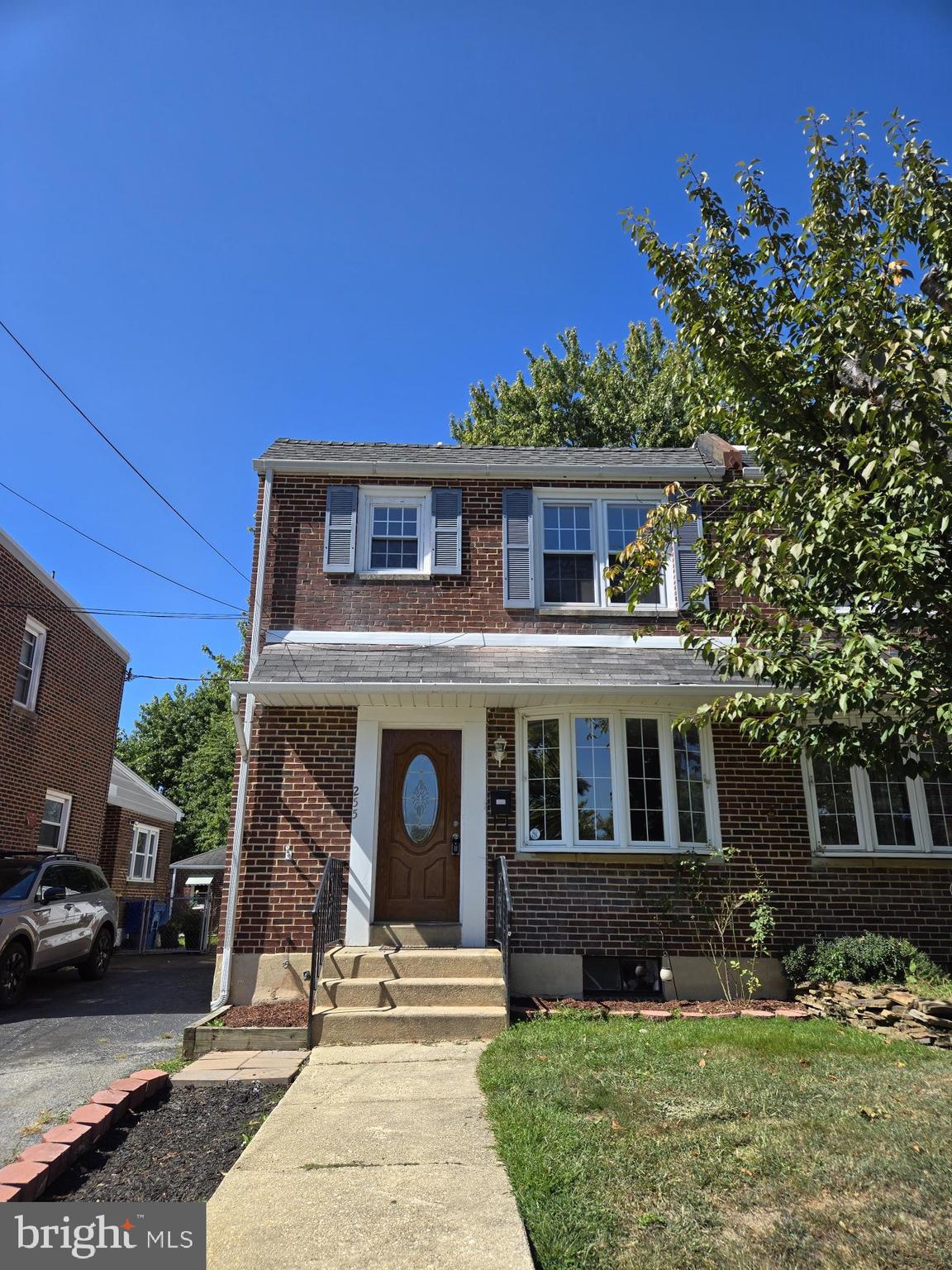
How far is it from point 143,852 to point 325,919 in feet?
50.0

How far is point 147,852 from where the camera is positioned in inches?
846

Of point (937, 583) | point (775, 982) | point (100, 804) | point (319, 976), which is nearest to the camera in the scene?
point (937, 583)

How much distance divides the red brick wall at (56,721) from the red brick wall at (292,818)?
6.47 metres

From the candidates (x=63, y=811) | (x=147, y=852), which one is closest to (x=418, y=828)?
(x=63, y=811)

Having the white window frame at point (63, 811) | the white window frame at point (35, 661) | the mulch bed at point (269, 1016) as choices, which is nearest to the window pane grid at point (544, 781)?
the mulch bed at point (269, 1016)

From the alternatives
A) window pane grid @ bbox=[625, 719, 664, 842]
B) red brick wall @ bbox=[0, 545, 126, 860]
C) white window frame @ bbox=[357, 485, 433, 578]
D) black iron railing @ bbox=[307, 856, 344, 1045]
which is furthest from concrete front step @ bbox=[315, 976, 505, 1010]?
red brick wall @ bbox=[0, 545, 126, 860]

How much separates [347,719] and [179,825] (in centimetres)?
2746

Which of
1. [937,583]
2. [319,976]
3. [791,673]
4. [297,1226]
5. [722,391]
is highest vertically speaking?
[722,391]

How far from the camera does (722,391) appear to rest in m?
7.04

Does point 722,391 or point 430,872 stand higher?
point 722,391

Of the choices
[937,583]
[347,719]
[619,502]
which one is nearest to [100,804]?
[347,719]

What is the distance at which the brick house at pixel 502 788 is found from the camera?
8.79 metres

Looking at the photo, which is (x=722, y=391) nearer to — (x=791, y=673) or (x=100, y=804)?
(x=791, y=673)

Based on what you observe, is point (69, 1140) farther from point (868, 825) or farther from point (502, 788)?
point (868, 825)
